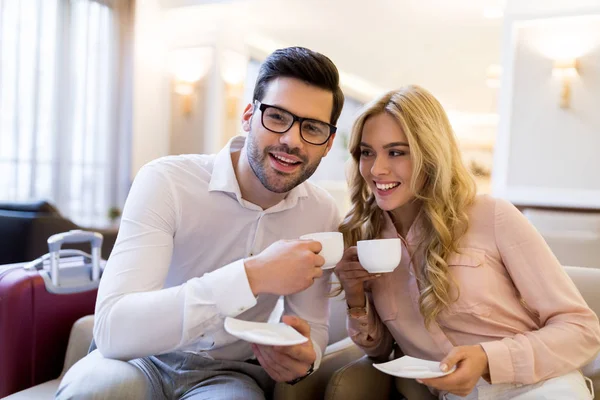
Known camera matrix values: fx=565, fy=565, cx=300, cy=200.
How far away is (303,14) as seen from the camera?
6.92 metres

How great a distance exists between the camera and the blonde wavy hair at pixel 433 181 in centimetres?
145

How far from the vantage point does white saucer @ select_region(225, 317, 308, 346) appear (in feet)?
3.31

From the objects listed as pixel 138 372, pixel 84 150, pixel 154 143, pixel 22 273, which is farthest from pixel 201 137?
pixel 138 372

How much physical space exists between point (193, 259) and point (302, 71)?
23.0 inches

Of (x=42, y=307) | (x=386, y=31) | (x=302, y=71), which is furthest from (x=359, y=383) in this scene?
(x=386, y=31)

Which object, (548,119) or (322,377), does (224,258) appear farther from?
(548,119)

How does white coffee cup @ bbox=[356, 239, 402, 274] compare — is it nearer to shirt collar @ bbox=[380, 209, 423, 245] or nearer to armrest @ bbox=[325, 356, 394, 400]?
shirt collar @ bbox=[380, 209, 423, 245]

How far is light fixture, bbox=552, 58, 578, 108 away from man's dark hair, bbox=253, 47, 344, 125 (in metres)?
4.14

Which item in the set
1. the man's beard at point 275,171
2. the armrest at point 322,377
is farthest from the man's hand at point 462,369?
the man's beard at point 275,171

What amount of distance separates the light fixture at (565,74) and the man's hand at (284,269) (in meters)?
4.57

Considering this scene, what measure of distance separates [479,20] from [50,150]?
16.4 feet

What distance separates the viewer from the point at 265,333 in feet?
3.54

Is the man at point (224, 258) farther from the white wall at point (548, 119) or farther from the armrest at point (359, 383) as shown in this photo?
the white wall at point (548, 119)

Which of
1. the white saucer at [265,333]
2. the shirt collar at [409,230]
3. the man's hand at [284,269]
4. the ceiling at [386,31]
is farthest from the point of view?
the ceiling at [386,31]
